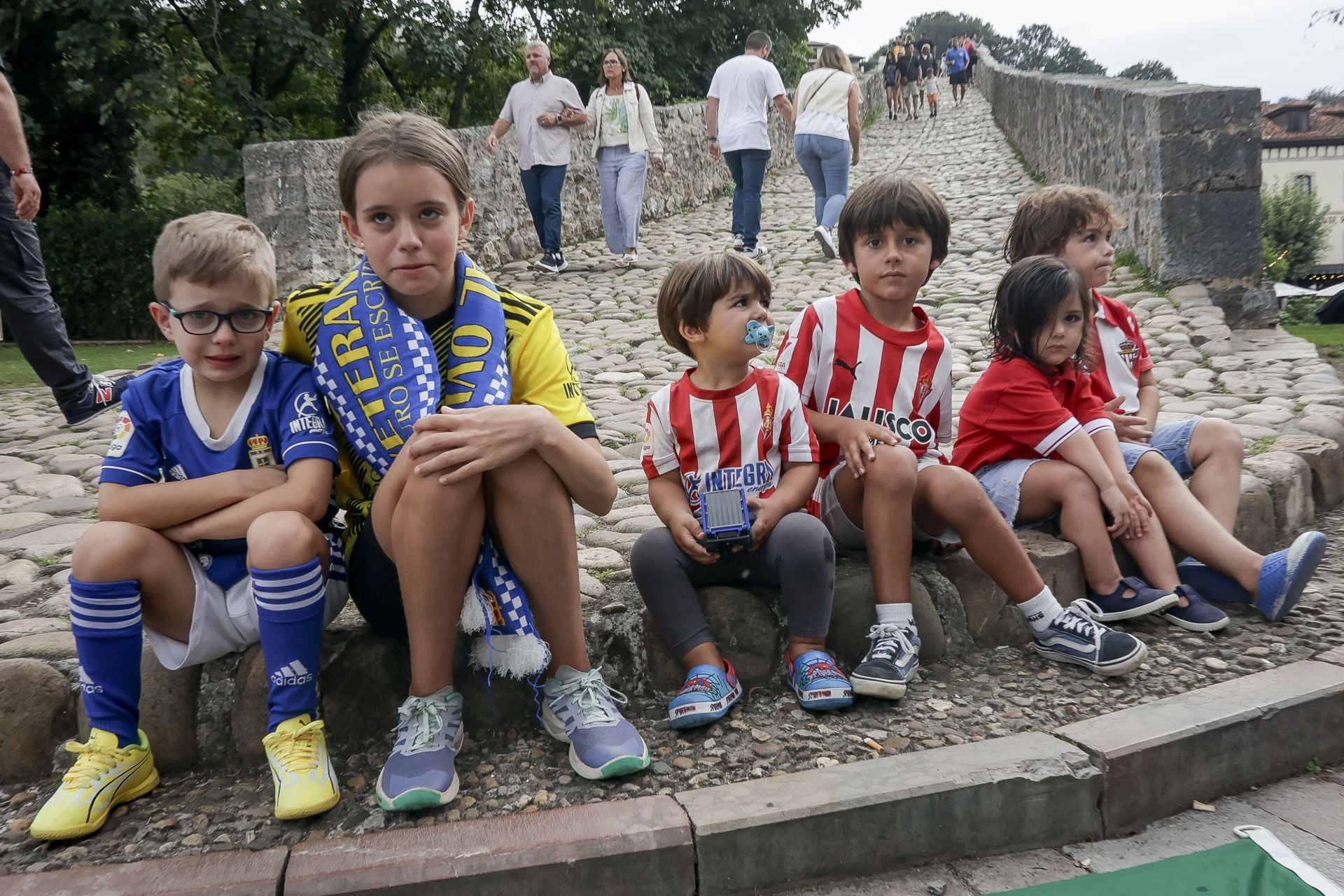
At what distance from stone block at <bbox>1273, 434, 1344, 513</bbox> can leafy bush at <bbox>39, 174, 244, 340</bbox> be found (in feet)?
40.3

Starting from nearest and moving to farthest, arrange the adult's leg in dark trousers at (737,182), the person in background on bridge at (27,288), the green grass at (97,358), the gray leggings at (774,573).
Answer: the gray leggings at (774,573), the person in background on bridge at (27,288), the green grass at (97,358), the adult's leg in dark trousers at (737,182)

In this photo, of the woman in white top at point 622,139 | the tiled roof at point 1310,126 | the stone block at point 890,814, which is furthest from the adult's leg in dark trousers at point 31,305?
the tiled roof at point 1310,126

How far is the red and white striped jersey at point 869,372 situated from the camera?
3160 millimetres

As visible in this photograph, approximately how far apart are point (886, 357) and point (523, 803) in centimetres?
156

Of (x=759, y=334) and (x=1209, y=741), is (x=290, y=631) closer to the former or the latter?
(x=759, y=334)

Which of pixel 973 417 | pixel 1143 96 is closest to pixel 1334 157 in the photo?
pixel 1143 96

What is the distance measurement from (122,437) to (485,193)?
8.72m

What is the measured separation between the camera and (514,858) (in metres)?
2.18

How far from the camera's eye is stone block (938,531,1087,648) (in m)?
3.17

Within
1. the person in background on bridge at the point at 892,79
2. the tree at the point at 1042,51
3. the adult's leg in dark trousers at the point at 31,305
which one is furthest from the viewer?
the tree at the point at 1042,51

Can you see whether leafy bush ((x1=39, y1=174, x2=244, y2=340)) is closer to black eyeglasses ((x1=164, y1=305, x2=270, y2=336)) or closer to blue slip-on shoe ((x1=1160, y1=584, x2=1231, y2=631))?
black eyeglasses ((x1=164, y1=305, x2=270, y2=336))

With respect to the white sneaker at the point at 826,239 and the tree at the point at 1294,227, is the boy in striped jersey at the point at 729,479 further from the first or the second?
the tree at the point at 1294,227

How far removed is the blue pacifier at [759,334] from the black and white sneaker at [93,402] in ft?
11.9

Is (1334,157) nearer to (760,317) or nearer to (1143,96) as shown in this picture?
(1143,96)
